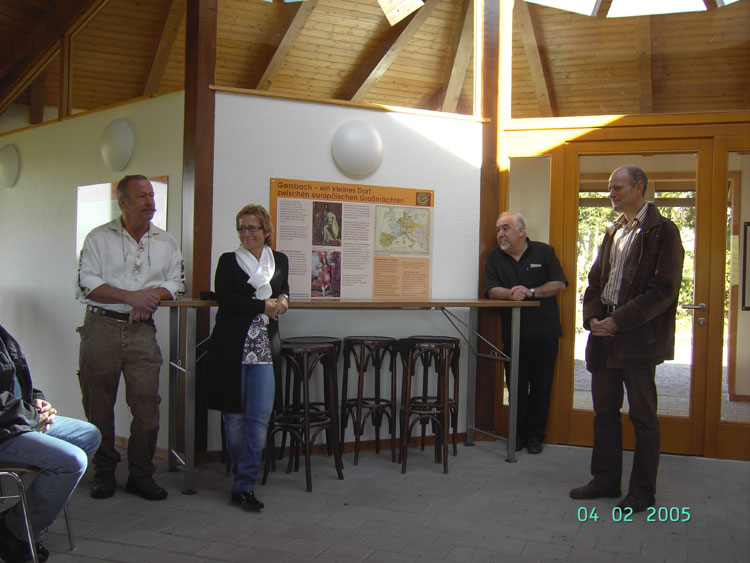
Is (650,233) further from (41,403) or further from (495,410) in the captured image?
(41,403)

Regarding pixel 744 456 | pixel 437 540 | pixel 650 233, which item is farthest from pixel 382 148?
pixel 744 456

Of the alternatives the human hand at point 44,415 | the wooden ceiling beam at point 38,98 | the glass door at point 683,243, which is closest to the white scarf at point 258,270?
the human hand at point 44,415

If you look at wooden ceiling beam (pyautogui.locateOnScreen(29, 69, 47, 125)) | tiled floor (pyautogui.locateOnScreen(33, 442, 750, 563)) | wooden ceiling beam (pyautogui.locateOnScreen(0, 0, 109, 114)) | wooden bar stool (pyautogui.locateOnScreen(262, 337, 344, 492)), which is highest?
wooden ceiling beam (pyautogui.locateOnScreen(0, 0, 109, 114))

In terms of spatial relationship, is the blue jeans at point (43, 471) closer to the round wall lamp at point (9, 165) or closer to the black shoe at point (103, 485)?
the black shoe at point (103, 485)

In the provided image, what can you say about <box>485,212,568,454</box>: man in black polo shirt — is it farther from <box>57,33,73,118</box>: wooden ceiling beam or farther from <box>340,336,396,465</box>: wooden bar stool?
<box>57,33,73,118</box>: wooden ceiling beam

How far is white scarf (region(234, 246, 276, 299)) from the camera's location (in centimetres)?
339

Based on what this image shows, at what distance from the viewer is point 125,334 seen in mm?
3521

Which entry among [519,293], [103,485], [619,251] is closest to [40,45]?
[103,485]

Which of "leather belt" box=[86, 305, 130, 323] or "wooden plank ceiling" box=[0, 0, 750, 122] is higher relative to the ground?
"wooden plank ceiling" box=[0, 0, 750, 122]

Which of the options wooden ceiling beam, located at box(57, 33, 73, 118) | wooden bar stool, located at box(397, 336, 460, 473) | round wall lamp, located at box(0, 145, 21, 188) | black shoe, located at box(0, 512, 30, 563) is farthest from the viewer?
round wall lamp, located at box(0, 145, 21, 188)

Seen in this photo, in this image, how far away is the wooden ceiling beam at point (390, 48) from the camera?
15.7ft

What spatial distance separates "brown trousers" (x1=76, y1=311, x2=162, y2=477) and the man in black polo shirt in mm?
2284

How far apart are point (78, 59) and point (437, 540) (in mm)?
4680

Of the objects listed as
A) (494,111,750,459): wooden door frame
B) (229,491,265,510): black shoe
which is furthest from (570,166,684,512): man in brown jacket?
(229,491,265,510): black shoe
